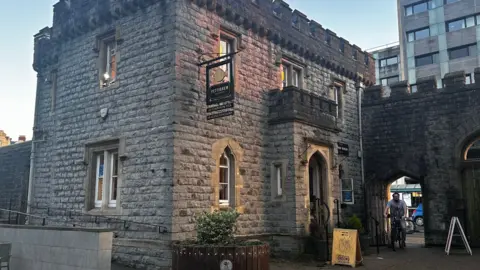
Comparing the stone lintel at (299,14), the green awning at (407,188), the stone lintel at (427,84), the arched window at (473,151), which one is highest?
the stone lintel at (299,14)

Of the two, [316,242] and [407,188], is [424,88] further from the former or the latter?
[407,188]

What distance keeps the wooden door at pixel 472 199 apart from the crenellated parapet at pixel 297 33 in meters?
5.76

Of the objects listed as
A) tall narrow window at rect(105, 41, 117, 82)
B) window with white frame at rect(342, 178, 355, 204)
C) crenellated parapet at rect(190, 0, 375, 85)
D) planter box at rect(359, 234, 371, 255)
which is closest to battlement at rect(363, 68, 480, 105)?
crenellated parapet at rect(190, 0, 375, 85)

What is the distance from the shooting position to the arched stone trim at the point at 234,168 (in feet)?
38.2

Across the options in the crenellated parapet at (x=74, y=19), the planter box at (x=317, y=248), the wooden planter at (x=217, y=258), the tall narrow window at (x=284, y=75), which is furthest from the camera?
the tall narrow window at (x=284, y=75)

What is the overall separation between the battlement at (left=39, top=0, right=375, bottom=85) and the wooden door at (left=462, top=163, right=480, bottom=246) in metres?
5.81

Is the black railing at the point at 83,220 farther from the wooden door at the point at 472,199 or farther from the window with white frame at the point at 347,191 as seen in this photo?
the wooden door at the point at 472,199

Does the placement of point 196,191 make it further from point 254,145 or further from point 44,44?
point 44,44

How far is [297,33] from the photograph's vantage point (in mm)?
15727

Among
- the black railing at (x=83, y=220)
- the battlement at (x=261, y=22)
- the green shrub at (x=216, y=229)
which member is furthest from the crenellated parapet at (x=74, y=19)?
the green shrub at (x=216, y=229)

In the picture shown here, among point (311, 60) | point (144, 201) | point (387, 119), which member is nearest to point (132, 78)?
point (144, 201)

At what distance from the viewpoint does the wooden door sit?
1579 centimetres

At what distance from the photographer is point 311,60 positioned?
16406 millimetres

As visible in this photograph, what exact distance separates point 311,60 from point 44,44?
9.47m
